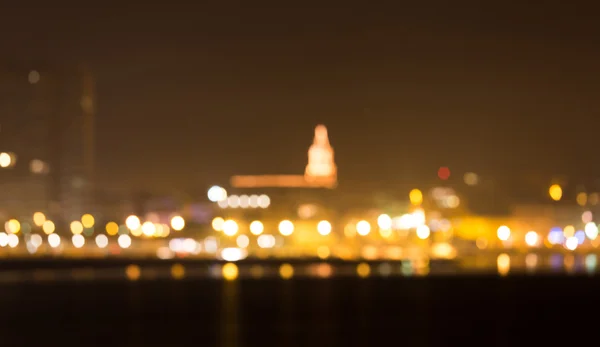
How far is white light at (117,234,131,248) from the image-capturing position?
59.7m

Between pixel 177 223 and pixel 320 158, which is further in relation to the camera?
pixel 320 158

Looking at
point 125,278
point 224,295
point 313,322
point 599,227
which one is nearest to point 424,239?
point 599,227

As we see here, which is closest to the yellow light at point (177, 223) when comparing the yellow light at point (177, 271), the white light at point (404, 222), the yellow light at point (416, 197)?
the white light at point (404, 222)

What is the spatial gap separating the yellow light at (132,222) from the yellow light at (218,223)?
20.8ft

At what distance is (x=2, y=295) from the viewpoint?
23281 millimetres

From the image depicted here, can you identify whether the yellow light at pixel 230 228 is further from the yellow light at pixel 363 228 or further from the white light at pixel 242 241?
the yellow light at pixel 363 228

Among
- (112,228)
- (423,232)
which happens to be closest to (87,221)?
(112,228)

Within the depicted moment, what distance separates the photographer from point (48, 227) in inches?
2744

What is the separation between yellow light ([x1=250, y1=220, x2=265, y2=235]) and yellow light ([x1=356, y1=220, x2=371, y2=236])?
7.52m

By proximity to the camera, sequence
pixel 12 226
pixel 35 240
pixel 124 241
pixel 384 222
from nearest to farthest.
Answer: pixel 35 240, pixel 124 241, pixel 12 226, pixel 384 222

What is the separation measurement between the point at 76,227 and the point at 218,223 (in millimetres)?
11429

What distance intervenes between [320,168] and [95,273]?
3551 inches

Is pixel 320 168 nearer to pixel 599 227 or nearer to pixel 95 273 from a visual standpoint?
pixel 599 227

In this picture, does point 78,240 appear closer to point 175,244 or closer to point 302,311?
point 175,244
